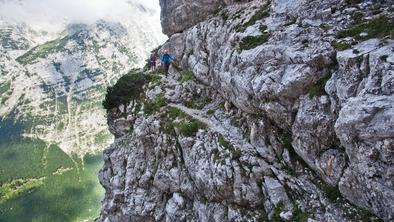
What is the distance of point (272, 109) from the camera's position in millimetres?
25859

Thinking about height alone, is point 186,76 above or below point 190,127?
above

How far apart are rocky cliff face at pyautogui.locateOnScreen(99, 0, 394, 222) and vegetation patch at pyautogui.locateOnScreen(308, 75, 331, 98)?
0.25 ft

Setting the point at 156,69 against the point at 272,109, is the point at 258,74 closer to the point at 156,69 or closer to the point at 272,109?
the point at 272,109

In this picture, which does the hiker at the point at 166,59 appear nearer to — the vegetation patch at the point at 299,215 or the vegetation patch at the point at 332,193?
the vegetation patch at the point at 299,215

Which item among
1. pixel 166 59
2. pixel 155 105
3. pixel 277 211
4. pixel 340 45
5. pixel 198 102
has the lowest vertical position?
pixel 277 211

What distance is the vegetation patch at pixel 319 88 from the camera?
74.4ft

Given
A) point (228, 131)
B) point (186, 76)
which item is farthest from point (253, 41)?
point (186, 76)

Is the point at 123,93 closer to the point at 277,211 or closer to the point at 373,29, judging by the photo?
the point at 277,211

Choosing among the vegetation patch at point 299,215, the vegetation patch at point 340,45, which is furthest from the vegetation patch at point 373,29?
the vegetation patch at point 299,215

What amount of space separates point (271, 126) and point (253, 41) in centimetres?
782

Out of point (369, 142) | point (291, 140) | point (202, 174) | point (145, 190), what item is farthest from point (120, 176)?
point (369, 142)

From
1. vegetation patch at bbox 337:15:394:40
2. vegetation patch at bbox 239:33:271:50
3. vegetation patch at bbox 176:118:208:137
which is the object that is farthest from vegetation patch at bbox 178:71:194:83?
vegetation patch at bbox 337:15:394:40

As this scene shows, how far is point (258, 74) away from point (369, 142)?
11.1 metres

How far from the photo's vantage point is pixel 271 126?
26.9 m
